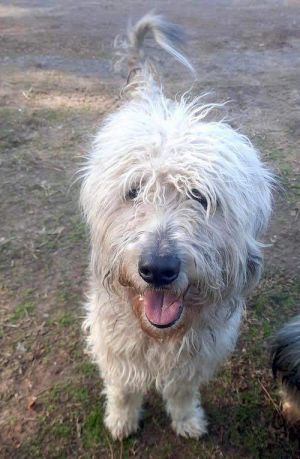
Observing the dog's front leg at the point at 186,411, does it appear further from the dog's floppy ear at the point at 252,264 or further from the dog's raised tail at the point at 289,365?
the dog's floppy ear at the point at 252,264

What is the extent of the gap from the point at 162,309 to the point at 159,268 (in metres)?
0.26

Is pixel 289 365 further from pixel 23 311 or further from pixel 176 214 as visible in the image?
pixel 23 311

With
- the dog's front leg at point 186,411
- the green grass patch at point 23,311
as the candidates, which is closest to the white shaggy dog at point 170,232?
the dog's front leg at point 186,411

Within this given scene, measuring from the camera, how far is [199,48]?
6.98m

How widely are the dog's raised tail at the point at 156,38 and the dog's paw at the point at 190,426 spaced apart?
1813 mm

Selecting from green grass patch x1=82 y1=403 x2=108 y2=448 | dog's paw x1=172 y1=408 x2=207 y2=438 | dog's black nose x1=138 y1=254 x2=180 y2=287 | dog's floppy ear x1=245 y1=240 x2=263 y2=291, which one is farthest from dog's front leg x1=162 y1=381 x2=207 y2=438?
dog's black nose x1=138 y1=254 x2=180 y2=287

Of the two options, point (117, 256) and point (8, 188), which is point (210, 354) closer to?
point (117, 256)

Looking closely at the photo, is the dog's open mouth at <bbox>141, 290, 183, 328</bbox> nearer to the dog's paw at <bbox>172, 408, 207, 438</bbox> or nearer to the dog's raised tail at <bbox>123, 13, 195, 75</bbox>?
the dog's paw at <bbox>172, 408, 207, 438</bbox>

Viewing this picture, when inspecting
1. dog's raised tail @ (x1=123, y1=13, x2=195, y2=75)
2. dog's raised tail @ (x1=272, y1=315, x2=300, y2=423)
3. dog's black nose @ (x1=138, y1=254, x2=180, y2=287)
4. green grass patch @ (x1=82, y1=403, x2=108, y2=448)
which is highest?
dog's raised tail @ (x1=123, y1=13, x2=195, y2=75)

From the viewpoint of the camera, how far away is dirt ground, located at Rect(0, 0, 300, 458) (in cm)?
271

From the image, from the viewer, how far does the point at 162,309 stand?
1.88 m

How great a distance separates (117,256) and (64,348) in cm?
140

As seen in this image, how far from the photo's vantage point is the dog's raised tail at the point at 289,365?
261cm

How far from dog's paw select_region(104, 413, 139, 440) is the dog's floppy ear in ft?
3.33
